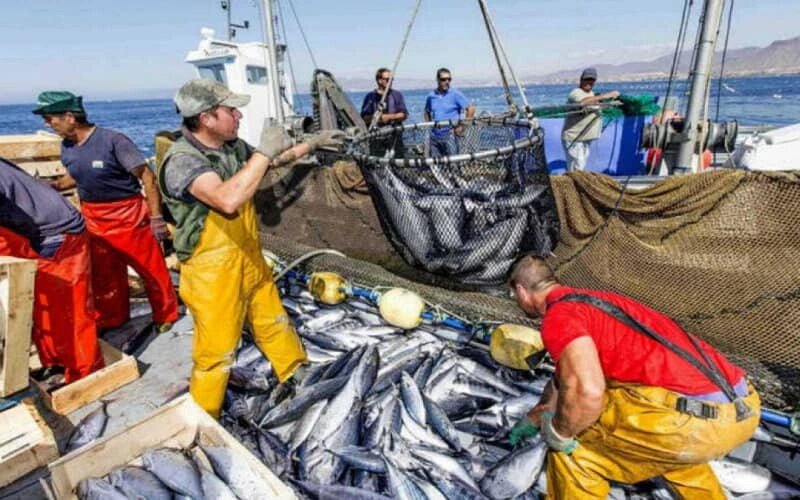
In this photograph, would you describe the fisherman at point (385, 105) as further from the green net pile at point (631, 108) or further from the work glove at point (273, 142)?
the work glove at point (273, 142)

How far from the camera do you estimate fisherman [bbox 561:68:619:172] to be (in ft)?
22.5

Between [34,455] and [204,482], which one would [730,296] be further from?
[34,455]

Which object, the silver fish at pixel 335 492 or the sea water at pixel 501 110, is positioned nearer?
the silver fish at pixel 335 492

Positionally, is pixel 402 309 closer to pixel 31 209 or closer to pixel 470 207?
pixel 470 207

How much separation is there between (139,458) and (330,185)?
150 inches

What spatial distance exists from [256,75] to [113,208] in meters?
13.2

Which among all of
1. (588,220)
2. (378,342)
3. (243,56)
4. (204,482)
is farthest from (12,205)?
(243,56)

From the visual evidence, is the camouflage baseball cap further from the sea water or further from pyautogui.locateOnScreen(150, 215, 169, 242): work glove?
the sea water

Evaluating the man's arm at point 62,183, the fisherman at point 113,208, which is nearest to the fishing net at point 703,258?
the fisherman at point 113,208

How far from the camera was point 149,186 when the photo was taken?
180 inches

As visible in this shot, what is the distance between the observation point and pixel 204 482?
8.63 feet

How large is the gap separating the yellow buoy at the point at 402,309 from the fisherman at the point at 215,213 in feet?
4.88

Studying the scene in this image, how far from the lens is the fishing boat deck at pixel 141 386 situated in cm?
310

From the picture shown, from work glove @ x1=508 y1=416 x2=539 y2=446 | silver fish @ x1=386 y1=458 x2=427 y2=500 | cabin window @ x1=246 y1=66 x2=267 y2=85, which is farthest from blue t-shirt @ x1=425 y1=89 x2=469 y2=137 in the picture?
cabin window @ x1=246 y1=66 x2=267 y2=85
